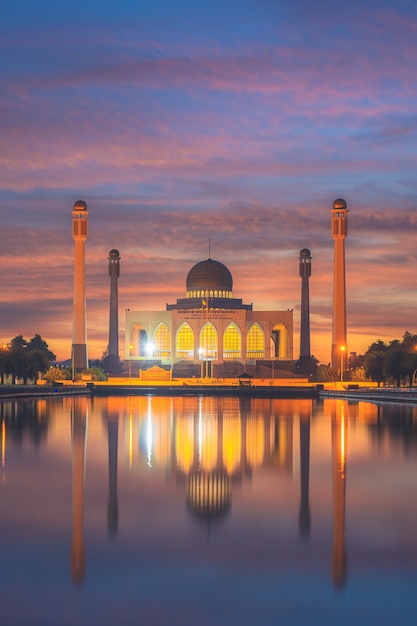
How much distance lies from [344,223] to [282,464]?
83.7 metres

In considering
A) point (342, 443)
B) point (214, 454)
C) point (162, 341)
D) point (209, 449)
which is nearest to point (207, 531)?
point (214, 454)

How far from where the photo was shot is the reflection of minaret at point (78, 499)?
15.1 metres

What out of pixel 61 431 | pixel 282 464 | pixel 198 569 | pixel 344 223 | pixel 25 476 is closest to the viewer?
pixel 198 569

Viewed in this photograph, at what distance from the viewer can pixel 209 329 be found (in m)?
132

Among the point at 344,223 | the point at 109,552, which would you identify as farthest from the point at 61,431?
the point at 344,223

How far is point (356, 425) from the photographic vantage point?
145 feet

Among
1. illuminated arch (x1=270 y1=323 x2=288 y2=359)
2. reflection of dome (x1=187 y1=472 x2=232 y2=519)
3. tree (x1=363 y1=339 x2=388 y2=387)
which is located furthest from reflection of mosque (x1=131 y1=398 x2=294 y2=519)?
illuminated arch (x1=270 y1=323 x2=288 y2=359)

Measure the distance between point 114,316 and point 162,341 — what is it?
15977 millimetres

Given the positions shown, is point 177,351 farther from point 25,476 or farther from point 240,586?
point 240,586

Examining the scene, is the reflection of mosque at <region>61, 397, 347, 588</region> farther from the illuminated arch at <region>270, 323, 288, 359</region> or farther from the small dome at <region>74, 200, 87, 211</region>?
the illuminated arch at <region>270, 323, 288, 359</region>

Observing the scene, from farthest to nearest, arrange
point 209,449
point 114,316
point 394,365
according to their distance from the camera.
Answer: point 114,316
point 394,365
point 209,449

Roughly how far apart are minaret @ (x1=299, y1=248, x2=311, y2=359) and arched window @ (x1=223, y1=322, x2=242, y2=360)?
1164cm

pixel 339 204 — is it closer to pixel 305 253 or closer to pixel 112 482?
pixel 305 253

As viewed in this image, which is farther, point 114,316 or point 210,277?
point 210,277
